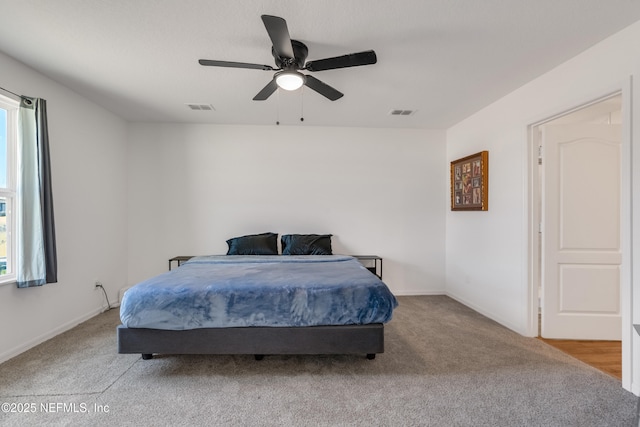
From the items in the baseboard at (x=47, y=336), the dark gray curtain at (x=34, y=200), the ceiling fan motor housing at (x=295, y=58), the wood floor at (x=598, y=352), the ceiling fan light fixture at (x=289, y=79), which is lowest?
the wood floor at (x=598, y=352)

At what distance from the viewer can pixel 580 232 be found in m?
2.74

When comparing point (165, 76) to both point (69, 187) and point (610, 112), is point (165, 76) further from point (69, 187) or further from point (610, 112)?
point (610, 112)

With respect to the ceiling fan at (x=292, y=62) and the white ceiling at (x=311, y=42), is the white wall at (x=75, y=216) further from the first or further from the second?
the ceiling fan at (x=292, y=62)

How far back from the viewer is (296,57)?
2090 millimetres

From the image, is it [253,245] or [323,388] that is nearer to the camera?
[323,388]

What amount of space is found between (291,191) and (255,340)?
2.50 metres

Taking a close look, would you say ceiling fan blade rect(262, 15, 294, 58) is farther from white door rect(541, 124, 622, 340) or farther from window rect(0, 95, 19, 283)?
white door rect(541, 124, 622, 340)

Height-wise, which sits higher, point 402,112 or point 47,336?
point 402,112

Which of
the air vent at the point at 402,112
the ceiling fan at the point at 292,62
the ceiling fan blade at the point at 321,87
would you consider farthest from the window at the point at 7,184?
the air vent at the point at 402,112

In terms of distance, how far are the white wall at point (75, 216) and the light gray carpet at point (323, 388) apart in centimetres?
32

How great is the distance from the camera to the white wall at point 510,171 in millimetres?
2090

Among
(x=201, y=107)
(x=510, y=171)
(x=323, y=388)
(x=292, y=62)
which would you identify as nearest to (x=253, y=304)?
(x=323, y=388)

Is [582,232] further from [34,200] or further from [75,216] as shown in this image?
[75,216]

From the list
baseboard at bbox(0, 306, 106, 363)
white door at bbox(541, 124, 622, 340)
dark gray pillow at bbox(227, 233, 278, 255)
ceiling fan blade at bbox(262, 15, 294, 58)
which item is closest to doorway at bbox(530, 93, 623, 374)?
white door at bbox(541, 124, 622, 340)
